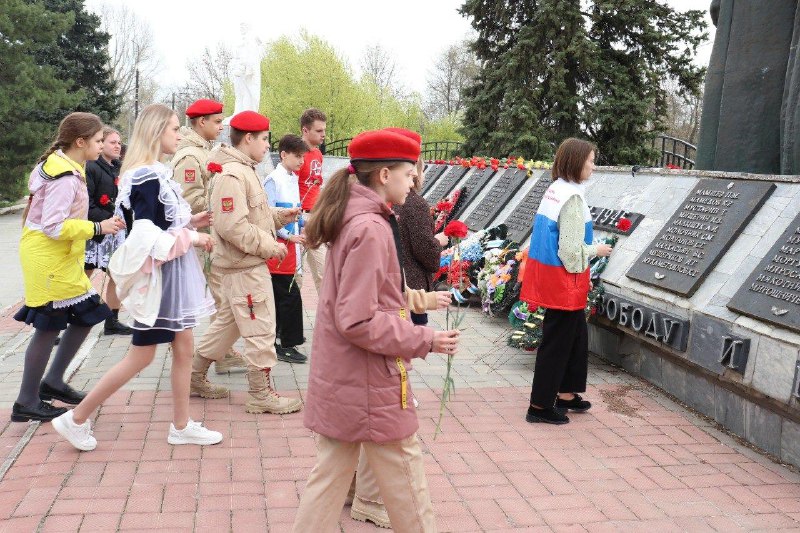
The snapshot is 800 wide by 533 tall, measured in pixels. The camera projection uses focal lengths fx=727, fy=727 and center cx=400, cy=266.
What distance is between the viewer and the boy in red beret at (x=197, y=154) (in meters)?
5.12

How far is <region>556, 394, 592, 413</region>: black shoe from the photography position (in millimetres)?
4719

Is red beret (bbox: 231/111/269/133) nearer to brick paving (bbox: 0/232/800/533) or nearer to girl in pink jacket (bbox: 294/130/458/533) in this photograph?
brick paving (bbox: 0/232/800/533)

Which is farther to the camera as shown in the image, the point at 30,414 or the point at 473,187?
the point at 473,187

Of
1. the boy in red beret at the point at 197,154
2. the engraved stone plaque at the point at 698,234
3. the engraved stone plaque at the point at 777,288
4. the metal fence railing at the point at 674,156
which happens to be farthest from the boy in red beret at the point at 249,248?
the metal fence railing at the point at 674,156

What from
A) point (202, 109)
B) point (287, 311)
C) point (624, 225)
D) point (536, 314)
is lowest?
point (287, 311)

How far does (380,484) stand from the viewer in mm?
2412

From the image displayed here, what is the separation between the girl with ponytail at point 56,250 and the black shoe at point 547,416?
2658 millimetres

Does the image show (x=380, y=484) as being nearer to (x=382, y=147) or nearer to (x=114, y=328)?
(x=382, y=147)

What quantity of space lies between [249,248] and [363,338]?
220 centimetres

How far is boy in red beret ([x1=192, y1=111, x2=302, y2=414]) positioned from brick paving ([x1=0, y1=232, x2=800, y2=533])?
0.25 m

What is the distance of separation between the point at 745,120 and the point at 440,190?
4.94 metres

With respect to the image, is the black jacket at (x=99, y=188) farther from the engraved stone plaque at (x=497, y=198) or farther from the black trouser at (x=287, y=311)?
the engraved stone plaque at (x=497, y=198)

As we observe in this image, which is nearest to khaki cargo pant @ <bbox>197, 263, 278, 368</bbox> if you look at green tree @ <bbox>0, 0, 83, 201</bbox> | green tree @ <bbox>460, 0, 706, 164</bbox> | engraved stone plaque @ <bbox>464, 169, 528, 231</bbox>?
engraved stone plaque @ <bbox>464, 169, 528, 231</bbox>

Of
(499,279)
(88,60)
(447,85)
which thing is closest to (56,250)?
(499,279)
